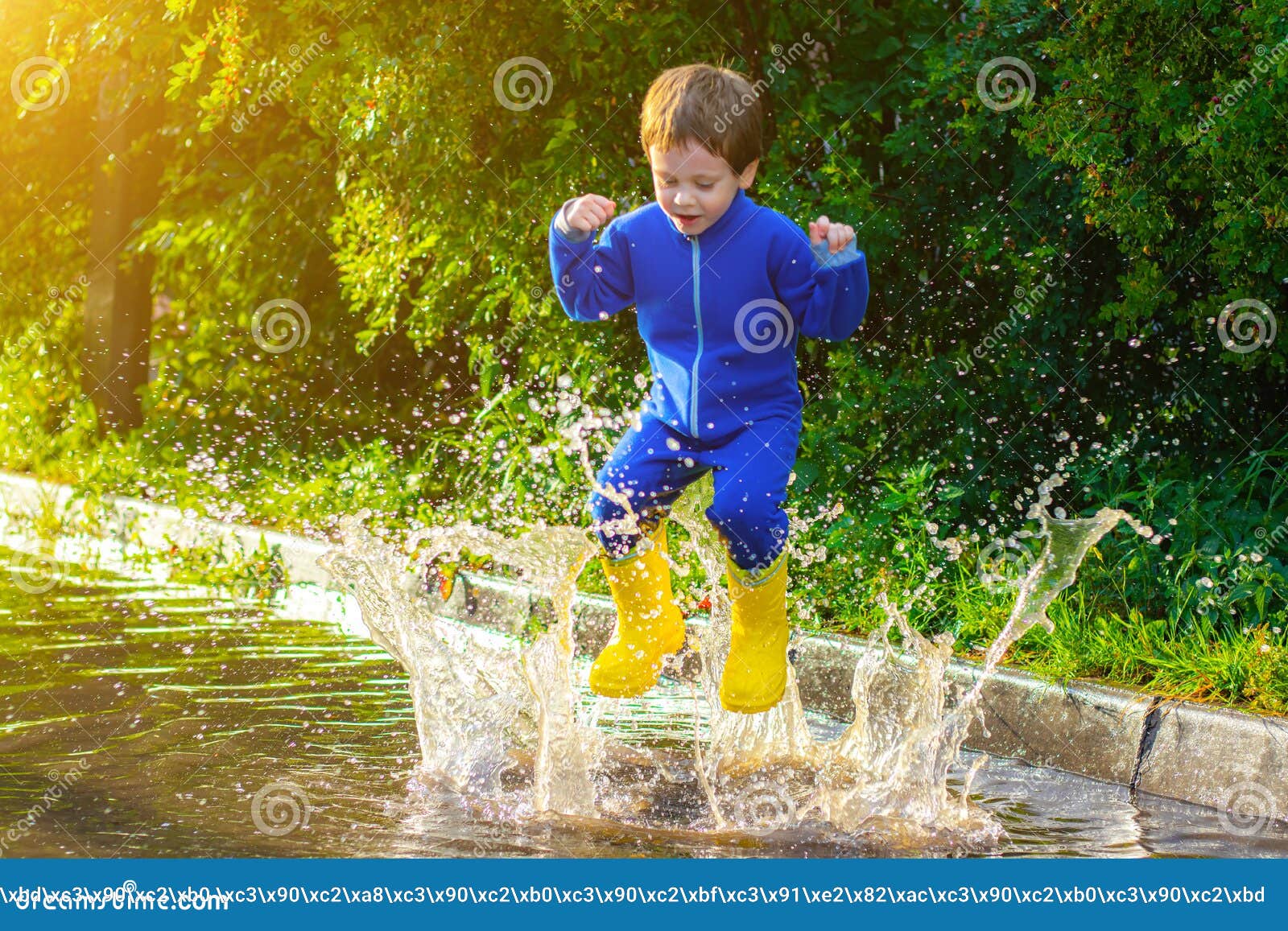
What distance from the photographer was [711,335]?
4.35 m

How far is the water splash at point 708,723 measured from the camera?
13.4 feet

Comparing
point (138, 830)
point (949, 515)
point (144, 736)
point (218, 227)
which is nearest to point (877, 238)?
point (949, 515)

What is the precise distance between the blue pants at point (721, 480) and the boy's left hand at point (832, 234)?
50 centimetres

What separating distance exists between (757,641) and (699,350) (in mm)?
820

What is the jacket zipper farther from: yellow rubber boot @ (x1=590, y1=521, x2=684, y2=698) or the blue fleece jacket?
yellow rubber boot @ (x1=590, y1=521, x2=684, y2=698)

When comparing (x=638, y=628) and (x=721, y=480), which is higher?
(x=721, y=480)

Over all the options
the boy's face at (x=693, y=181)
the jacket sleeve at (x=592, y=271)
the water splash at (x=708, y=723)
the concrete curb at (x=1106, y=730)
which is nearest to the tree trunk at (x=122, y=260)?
the concrete curb at (x=1106, y=730)

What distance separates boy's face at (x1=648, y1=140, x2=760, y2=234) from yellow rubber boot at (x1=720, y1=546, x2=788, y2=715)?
0.95m

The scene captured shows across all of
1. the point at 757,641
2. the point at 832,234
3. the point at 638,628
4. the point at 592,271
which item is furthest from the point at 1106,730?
the point at 592,271

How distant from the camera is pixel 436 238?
7.95 m

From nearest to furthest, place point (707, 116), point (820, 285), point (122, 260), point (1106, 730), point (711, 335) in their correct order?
point (707, 116) → point (820, 285) → point (711, 335) → point (1106, 730) → point (122, 260)

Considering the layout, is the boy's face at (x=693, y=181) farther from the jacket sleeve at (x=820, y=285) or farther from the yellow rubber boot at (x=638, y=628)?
the yellow rubber boot at (x=638, y=628)

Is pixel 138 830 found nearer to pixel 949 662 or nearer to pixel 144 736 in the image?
pixel 144 736

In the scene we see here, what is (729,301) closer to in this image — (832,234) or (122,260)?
(832,234)
